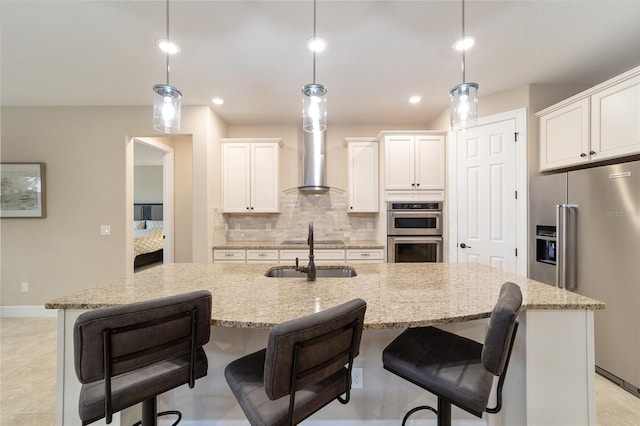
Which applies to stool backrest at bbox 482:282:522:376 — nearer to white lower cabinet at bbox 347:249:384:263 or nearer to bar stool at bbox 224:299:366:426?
bar stool at bbox 224:299:366:426

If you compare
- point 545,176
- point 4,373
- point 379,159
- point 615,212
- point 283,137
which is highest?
point 283,137

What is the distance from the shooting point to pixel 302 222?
4.18m

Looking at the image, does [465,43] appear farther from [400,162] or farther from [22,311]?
[22,311]

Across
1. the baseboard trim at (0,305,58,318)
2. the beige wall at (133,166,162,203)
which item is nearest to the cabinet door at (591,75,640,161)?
the baseboard trim at (0,305,58,318)

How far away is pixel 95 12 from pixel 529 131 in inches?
149

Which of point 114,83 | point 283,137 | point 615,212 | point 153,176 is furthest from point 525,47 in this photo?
point 153,176

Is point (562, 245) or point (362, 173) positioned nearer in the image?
point (562, 245)

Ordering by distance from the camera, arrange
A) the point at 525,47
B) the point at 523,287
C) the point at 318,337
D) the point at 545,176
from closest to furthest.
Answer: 1. the point at 318,337
2. the point at 523,287
3. the point at 525,47
4. the point at 545,176

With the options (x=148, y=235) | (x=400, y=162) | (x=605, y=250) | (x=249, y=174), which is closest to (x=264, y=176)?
(x=249, y=174)

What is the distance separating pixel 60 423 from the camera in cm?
129

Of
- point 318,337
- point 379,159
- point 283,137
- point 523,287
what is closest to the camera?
point 318,337

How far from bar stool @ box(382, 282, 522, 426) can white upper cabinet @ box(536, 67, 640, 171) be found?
6.36 ft

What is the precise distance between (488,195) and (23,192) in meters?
5.55

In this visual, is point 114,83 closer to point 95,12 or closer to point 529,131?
point 95,12
